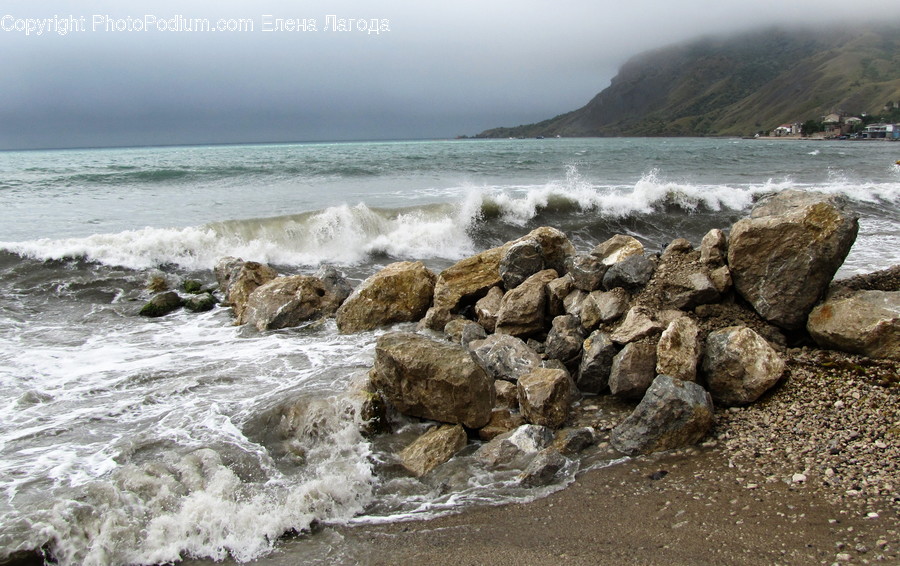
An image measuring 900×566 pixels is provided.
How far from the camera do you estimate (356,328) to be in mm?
8859

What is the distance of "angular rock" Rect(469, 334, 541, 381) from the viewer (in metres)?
6.13

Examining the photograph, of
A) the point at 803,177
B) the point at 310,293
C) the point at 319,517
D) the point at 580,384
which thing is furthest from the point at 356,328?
the point at 803,177

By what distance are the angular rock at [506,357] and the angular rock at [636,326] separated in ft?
3.02

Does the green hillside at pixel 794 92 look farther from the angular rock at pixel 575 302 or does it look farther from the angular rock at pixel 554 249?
the angular rock at pixel 575 302

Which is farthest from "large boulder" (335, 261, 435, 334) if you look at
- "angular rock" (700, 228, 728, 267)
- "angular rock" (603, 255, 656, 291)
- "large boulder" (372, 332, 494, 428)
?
"angular rock" (700, 228, 728, 267)

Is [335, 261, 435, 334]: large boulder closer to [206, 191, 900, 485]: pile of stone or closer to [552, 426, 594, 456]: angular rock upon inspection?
[206, 191, 900, 485]: pile of stone

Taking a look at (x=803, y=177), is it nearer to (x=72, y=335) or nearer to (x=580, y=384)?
(x=580, y=384)

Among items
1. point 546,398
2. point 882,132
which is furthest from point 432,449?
point 882,132

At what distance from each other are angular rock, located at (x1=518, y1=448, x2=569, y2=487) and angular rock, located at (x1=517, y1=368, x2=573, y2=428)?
616 millimetres

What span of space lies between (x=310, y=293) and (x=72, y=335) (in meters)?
3.84

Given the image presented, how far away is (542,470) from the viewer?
→ 15.2ft

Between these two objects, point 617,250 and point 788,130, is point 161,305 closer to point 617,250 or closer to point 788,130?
point 617,250

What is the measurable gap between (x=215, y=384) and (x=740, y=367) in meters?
5.83

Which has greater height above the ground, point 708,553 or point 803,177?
point 803,177
